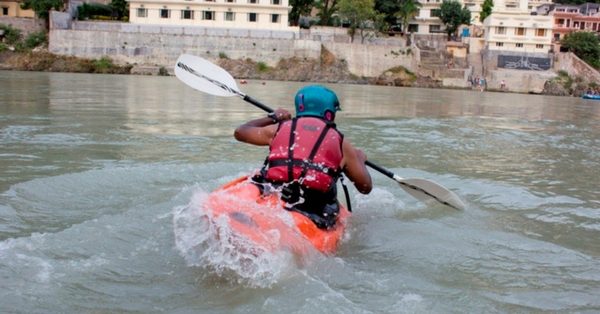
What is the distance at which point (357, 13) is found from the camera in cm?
4588

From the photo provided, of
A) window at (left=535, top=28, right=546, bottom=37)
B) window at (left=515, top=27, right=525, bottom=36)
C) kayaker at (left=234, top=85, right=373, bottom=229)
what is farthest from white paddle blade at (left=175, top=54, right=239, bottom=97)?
window at (left=535, top=28, right=546, bottom=37)

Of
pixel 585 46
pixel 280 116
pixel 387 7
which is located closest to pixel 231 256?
pixel 280 116

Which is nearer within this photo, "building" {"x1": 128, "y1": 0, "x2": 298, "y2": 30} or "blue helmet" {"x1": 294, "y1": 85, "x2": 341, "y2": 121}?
"blue helmet" {"x1": 294, "y1": 85, "x2": 341, "y2": 121}

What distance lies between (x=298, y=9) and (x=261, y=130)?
47689mm

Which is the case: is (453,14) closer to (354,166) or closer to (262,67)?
(262,67)

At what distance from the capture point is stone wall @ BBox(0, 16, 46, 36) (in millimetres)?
42719

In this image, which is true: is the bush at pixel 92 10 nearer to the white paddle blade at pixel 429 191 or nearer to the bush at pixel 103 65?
the bush at pixel 103 65

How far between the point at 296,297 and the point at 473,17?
2270 inches

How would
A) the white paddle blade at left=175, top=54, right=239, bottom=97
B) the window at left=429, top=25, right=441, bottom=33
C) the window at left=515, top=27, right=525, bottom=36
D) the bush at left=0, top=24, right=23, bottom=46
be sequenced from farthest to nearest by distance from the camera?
the window at left=429, top=25, right=441, bottom=33 → the window at left=515, top=27, right=525, bottom=36 → the bush at left=0, top=24, right=23, bottom=46 → the white paddle blade at left=175, top=54, right=239, bottom=97

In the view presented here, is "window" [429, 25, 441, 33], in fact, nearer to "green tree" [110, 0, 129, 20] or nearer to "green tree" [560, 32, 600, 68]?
"green tree" [560, 32, 600, 68]

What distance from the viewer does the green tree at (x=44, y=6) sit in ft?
140

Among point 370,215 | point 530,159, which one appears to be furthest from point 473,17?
point 370,215

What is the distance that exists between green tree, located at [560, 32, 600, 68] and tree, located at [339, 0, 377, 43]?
15.5 meters

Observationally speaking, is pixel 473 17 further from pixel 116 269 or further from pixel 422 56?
pixel 116 269
